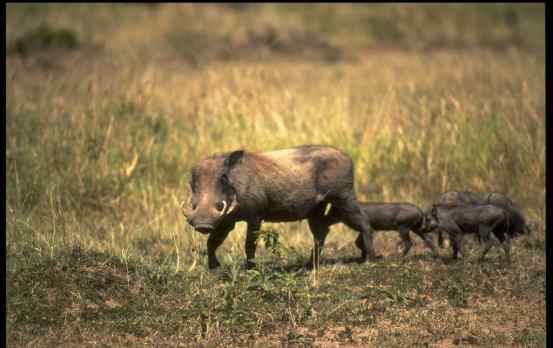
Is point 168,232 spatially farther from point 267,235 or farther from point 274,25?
point 274,25

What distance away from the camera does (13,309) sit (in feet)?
20.4

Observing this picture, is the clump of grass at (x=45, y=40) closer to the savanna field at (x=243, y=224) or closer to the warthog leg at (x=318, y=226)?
the savanna field at (x=243, y=224)

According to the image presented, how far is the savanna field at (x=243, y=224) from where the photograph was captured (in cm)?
625

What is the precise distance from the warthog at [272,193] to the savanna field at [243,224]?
261mm

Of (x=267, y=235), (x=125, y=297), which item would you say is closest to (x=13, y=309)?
(x=125, y=297)

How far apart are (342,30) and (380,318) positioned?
16.3 meters

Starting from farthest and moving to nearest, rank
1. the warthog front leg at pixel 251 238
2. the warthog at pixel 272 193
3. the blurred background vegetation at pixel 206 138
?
the blurred background vegetation at pixel 206 138
the warthog front leg at pixel 251 238
the warthog at pixel 272 193

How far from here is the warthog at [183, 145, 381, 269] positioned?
6766mm

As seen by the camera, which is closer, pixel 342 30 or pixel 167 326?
pixel 167 326

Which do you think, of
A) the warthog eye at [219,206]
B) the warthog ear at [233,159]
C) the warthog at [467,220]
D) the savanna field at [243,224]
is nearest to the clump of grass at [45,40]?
the savanna field at [243,224]

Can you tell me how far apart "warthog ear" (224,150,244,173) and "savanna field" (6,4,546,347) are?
0.60 m

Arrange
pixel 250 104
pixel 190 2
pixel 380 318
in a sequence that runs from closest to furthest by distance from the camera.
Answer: pixel 380 318 → pixel 250 104 → pixel 190 2

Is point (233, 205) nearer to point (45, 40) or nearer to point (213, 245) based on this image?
point (213, 245)

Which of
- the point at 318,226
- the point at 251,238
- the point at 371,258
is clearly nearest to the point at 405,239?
the point at 371,258
